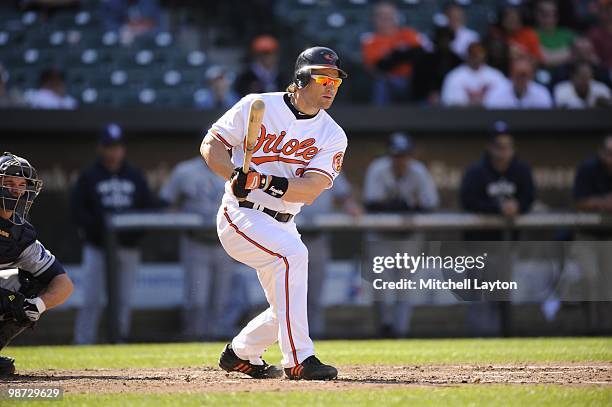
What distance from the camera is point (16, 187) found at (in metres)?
6.05

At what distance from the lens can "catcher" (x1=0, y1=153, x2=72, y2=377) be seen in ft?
19.6

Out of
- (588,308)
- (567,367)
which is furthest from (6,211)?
(588,308)

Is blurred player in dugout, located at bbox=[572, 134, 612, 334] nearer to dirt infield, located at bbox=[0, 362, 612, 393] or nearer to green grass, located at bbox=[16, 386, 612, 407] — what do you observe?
dirt infield, located at bbox=[0, 362, 612, 393]

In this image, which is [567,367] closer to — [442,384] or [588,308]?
[442,384]

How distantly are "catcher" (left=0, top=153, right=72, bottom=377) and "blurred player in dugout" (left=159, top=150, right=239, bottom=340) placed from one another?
12.7ft

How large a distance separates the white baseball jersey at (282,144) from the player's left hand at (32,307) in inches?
46.7

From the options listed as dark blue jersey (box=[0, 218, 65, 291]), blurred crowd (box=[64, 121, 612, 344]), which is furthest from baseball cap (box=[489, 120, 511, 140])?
dark blue jersey (box=[0, 218, 65, 291])

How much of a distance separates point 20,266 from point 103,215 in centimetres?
421

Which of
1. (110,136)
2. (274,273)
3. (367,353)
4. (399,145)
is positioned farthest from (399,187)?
(274,273)

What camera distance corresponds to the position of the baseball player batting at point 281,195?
565 centimetres

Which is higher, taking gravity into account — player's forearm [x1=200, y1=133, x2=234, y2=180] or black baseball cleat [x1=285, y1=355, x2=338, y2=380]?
player's forearm [x1=200, y1=133, x2=234, y2=180]

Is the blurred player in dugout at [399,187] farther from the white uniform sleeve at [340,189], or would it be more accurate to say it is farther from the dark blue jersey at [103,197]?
the dark blue jersey at [103,197]

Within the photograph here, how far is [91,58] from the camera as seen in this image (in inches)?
491

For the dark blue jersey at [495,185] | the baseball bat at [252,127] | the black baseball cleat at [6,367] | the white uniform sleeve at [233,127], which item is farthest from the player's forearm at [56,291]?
the dark blue jersey at [495,185]
